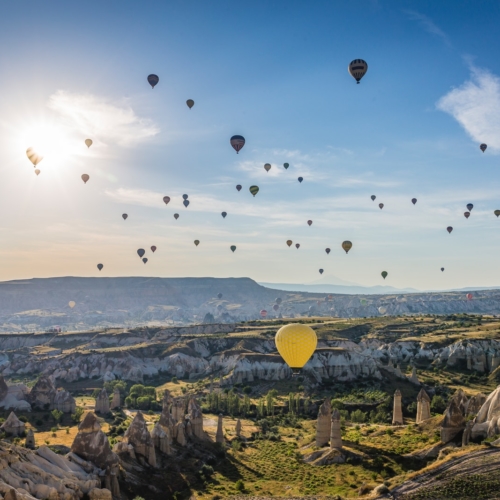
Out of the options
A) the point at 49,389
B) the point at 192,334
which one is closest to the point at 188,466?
the point at 49,389

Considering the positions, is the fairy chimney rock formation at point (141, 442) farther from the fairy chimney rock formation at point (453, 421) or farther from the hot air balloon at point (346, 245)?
the hot air balloon at point (346, 245)

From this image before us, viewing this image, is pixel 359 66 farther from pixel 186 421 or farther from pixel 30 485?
pixel 30 485

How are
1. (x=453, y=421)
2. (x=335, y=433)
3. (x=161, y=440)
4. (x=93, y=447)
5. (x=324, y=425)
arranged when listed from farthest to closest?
(x=324, y=425), (x=335, y=433), (x=161, y=440), (x=453, y=421), (x=93, y=447)

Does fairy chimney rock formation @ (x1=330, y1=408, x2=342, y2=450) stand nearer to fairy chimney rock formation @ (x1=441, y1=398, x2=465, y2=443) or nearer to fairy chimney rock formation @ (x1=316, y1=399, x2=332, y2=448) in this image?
fairy chimney rock formation @ (x1=316, y1=399, x2=332, y2=448)

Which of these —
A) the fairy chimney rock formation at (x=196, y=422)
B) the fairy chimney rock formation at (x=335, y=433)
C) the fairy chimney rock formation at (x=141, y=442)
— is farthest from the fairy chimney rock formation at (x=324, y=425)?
the fairy chimney rock formation at (x=141, y=442)

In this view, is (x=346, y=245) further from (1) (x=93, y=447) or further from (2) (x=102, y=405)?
(1) (x=93, y=447)

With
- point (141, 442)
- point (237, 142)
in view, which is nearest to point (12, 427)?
point (141, 442)
